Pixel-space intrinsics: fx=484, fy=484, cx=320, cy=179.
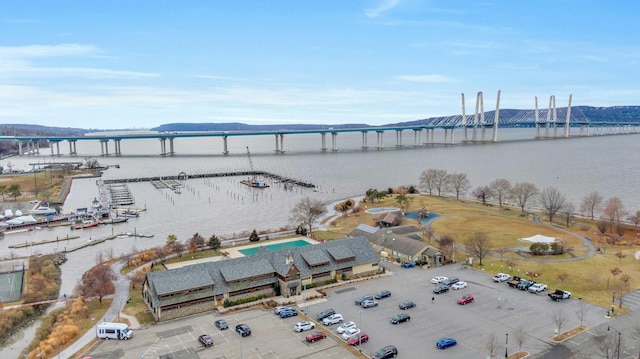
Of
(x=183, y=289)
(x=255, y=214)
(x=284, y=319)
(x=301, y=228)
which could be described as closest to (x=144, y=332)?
(x=183, y=289)

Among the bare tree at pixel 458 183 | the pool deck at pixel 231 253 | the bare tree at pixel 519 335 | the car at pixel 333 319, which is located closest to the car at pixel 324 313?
the car at pixel 333 319

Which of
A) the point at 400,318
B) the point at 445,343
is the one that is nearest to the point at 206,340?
the point at 400,318

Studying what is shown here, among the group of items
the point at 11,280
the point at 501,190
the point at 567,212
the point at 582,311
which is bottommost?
the point at 11,280

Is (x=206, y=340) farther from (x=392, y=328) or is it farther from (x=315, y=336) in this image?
(x=392, y=328)

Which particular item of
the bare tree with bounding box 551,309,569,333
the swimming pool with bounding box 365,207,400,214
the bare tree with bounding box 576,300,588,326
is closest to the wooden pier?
the swimming pool with bounding box 365,207,400,214

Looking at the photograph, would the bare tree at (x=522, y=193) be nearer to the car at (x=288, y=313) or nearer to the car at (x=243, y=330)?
the car at (x=288, y=313)
